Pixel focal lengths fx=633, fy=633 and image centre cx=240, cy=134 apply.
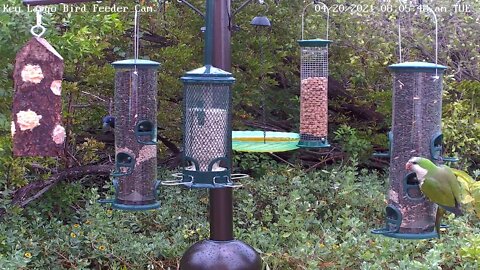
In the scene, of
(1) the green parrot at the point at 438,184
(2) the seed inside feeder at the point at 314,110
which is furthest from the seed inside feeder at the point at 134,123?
(1) the green parrot at the point at 438,184

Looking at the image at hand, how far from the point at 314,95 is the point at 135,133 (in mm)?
1506

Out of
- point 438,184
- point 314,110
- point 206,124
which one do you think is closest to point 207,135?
point 206,124

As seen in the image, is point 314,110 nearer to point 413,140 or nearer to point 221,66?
point 413,140

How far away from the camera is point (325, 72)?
4.50 metres

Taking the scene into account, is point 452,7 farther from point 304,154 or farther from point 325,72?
point 304,154

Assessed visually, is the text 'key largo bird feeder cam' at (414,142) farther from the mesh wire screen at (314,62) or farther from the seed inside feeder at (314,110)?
the mesh wire screen at (314,62)

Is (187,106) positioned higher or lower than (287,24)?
lower

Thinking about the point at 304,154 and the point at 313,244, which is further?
the point at 304,154

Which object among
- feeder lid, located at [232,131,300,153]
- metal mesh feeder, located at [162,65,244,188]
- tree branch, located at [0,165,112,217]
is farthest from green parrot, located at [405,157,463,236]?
tree branch, located at [0,165,112,217]

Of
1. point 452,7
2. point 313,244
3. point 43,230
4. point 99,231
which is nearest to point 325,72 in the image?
point 313,244

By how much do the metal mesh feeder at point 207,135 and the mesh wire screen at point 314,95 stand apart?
56.9 inches

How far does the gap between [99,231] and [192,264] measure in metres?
2.28

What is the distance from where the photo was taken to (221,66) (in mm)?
2949

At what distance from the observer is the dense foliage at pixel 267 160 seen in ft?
15.9
